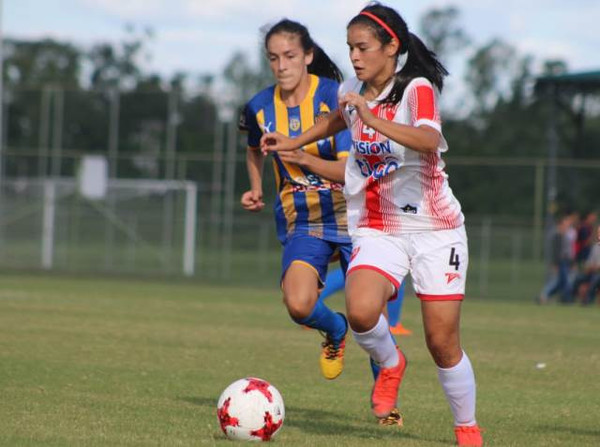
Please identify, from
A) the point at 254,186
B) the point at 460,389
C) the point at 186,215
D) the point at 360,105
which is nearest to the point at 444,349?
the point at 460,389

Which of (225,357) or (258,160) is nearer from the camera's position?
(258,160)

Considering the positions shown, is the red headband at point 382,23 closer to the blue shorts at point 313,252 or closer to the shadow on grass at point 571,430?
the blue shorts at point 313,252

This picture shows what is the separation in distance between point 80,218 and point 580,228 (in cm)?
1322

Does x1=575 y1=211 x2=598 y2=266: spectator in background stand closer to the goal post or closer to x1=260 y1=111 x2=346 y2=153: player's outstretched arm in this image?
the goal post

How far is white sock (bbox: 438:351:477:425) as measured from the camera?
617 cm

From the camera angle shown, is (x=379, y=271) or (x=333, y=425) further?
(x=333, y=425)

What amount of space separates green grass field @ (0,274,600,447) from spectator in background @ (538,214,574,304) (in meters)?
5.29

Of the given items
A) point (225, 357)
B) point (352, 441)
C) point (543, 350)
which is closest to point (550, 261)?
point (543, 350)

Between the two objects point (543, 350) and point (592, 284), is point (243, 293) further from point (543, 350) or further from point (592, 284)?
point (543, 350)

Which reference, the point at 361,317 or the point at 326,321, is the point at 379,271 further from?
the point at 326,321

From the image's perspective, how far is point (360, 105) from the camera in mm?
5867

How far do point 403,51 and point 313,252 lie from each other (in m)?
1.69

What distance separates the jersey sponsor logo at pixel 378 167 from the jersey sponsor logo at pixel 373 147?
0.18 feet

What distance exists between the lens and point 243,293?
22453 millimetres
